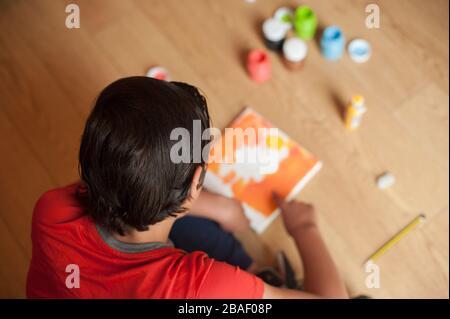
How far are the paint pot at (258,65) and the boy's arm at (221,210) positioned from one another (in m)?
0.33

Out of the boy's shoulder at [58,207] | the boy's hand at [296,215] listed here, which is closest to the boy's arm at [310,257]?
the boy's hand at [296,215]

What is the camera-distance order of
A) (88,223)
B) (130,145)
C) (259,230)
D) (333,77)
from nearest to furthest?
(130,145) < (88,223) < (259,230) < (333,77)

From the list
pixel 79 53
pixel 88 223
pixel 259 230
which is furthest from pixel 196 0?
pixel 88 223

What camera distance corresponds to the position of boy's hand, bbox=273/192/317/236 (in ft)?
2.92

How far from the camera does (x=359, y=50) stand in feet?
3.59

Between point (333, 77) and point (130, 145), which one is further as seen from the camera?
point (333, 77)

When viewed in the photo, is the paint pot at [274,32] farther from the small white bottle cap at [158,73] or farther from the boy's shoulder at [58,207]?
the boy's shoulder at [58,207]

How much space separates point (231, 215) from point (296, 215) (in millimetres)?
140

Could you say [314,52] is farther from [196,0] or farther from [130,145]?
[130,145]

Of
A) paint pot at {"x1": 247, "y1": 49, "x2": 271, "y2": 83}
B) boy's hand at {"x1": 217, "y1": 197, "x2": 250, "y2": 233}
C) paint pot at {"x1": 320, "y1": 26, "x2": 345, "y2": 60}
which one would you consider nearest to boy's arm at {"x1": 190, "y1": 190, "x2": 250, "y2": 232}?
boy's hand at {"x1": 217, "y1": 197, "x2": 250, "y2": 233}

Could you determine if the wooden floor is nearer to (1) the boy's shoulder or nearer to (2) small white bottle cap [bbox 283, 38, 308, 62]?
(2) small white bottle cap [bbox 283, 38, 308, 62]

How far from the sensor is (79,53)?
107cm

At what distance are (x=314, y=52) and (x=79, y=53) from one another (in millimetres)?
593

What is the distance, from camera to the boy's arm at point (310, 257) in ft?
2.48
